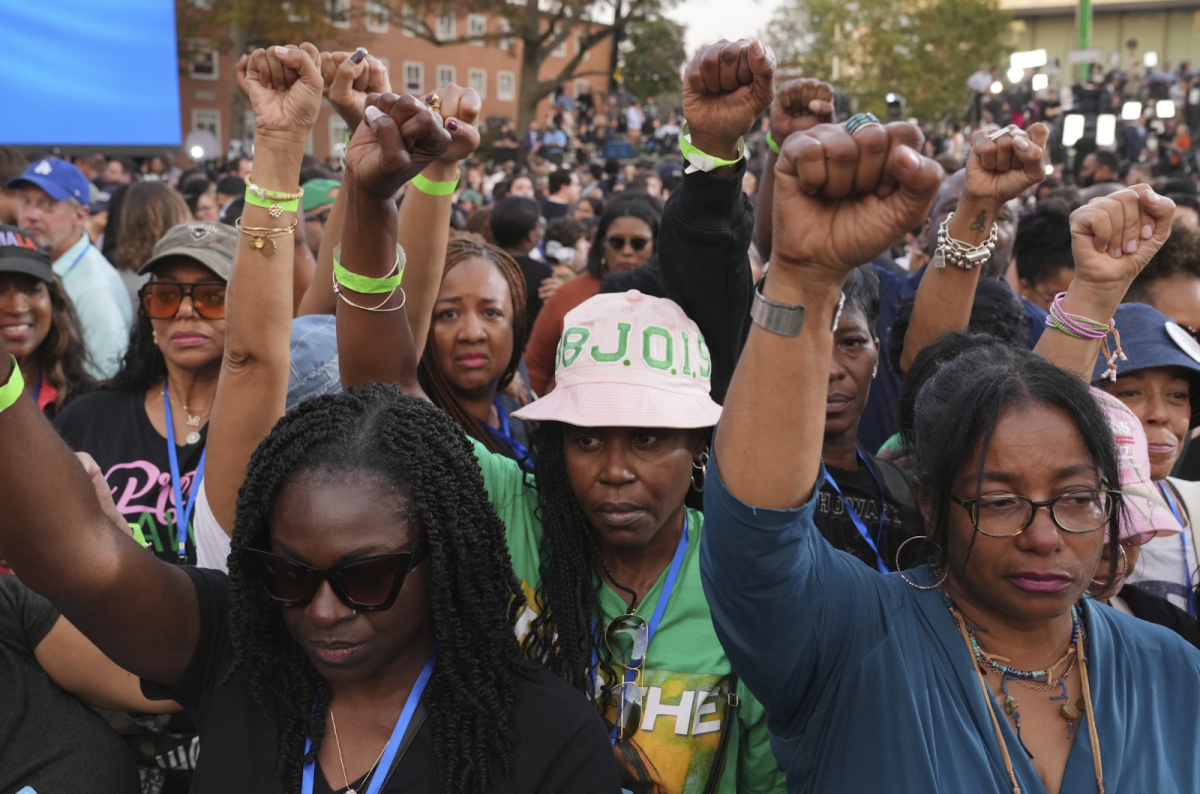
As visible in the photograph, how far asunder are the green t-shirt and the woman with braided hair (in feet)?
0.84

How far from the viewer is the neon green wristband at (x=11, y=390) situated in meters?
Result: 1.50

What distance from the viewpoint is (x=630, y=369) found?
223cm

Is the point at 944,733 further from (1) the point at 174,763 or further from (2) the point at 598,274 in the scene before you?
(2) the point at 598,274

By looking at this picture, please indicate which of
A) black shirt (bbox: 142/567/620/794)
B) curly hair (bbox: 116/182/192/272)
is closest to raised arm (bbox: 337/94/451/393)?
black shirt (bbox: 142/567/620/794)

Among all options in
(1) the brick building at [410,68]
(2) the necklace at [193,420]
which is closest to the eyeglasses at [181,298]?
(2) the necklace at [193,420]

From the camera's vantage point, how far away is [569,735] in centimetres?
176

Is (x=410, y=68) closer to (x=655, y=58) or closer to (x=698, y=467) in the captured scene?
(x=655, y=58)

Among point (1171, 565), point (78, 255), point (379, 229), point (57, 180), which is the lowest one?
point (1171, 565)

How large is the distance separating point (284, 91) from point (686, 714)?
1507 millimetres

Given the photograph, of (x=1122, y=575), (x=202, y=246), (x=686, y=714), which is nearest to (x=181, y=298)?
(x=202, y=246)

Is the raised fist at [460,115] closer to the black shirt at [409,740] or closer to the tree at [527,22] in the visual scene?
the black shirt at [409,740]

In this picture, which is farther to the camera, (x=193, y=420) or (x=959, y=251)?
(x=193, y=420)

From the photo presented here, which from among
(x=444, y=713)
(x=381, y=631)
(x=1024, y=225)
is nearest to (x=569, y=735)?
(x=444, y=713)

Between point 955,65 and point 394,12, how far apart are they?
714 inches
